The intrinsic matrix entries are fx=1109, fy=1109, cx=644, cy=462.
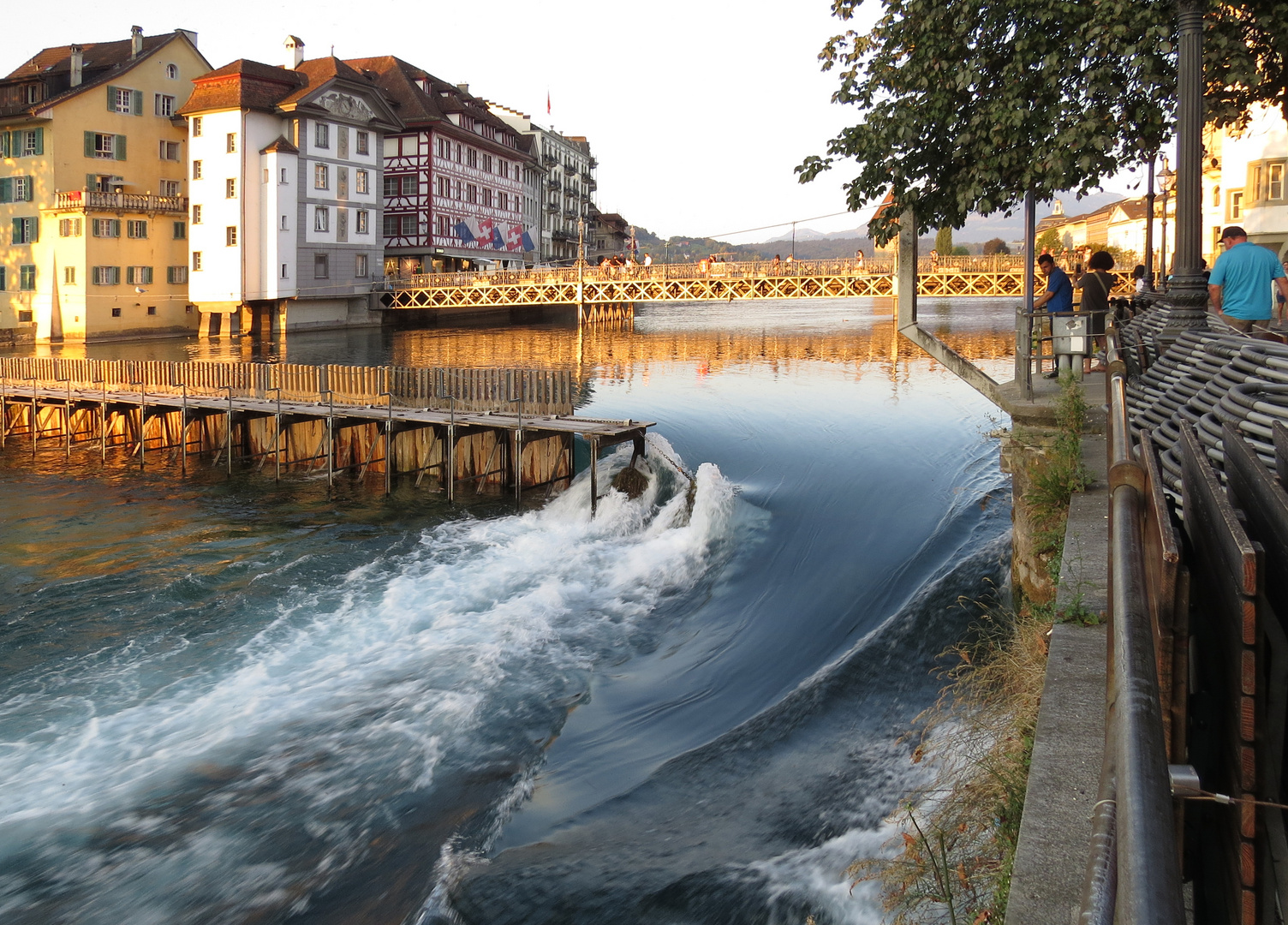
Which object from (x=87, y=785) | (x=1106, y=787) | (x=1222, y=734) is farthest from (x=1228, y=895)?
(x=87, y=785)

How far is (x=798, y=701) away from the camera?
1064 centimetres

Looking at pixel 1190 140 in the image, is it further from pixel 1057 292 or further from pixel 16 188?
pixel 16 188

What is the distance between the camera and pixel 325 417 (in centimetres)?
2558

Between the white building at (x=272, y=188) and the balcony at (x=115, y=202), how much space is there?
1.15m

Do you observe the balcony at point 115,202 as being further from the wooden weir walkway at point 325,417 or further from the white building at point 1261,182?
the white building at point 1261,182

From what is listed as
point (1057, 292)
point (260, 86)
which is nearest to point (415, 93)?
point (260, 86)

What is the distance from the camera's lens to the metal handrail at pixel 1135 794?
1371 mm

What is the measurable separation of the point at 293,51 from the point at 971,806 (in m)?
70.8

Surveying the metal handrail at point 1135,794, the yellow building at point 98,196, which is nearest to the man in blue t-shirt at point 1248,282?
the metal handrail at point 1135,794

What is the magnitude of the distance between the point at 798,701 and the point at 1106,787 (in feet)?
30.0

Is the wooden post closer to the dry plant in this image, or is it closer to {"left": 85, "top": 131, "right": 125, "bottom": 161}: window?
the dry plant

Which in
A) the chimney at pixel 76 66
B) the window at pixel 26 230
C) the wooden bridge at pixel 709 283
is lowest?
the wooden bridge at pixel 709 283

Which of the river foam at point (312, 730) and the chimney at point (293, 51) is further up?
the chimney at point (293, 51)

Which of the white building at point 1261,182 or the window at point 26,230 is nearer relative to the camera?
the white building at point 1261,182
